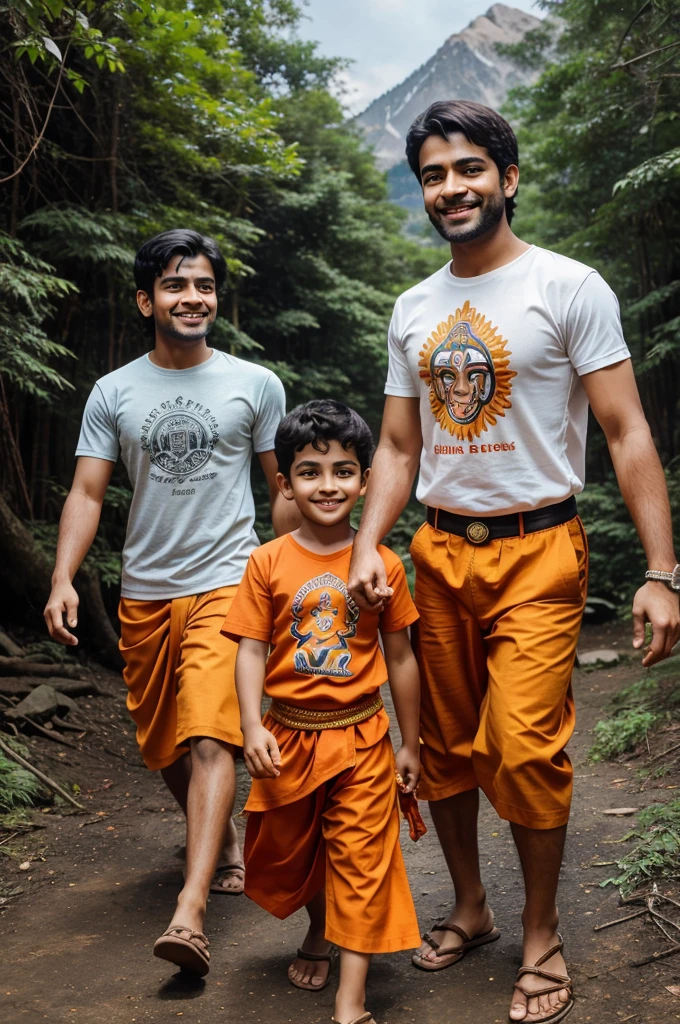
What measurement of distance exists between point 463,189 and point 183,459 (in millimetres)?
1518

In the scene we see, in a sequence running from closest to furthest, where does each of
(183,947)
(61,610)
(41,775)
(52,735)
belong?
(183,947) < (61,610) < (41,775) < (52,735)

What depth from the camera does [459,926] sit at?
3.22 meters

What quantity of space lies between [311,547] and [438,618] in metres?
0.47

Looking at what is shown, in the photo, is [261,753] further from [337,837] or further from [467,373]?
[467,373]

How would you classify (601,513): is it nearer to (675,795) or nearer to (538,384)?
(675,795)

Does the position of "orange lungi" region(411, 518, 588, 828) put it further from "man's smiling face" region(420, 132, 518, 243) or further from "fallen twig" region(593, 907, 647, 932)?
"man's smiling face" region(420, 132, 518, 243)

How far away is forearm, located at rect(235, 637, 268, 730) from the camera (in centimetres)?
296

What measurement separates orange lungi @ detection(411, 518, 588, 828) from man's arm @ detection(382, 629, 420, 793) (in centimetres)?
10

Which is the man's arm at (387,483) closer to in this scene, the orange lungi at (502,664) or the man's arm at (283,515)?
the orange lungi at (502,664)

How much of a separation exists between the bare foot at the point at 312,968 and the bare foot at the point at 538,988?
61cm

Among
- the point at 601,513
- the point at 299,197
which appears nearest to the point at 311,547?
the point at 601,513

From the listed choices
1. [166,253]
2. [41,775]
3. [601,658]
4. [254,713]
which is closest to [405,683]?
[254,713]

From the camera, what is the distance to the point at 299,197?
17.2 meters

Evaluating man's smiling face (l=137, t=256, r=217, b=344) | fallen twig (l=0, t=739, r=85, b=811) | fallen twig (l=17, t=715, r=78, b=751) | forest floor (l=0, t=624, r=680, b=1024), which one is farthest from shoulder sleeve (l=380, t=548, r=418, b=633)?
fallen twig (l=17, t=715, r=78, b=751)
